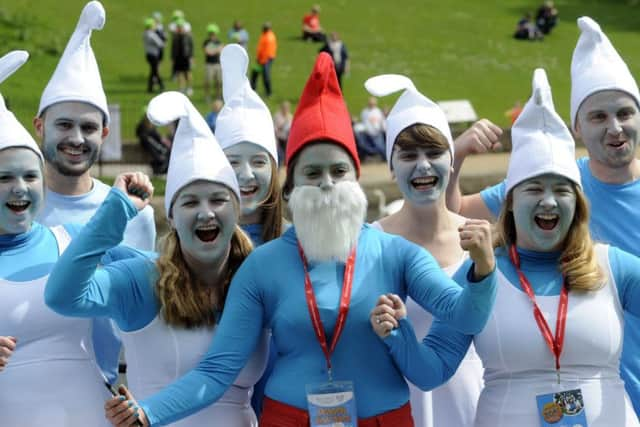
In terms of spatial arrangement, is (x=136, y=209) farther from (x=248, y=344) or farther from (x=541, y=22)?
(x=541, y=22)

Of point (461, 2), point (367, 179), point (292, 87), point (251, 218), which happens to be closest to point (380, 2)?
point (461, 2)

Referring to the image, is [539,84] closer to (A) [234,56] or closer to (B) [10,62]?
(A) [234,56]

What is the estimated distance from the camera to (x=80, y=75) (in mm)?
6293

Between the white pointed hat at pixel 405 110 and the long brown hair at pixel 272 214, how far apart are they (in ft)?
1.88

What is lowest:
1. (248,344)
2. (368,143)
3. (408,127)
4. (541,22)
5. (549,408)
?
(549,408)

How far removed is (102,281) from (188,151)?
66 centimetres

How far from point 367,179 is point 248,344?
15.8 meters

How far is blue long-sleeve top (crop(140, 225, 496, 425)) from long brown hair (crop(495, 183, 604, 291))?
404 millimetres

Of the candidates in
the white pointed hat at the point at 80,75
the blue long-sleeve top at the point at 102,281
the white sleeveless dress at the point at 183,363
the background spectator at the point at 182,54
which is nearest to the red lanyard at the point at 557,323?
the white sleeveless dress at the point at 183,363

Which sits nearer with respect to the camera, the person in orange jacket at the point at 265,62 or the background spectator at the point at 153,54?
the background spectator at the point at 153,54

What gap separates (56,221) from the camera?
20.4 feet

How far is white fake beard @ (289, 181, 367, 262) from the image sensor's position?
5152 millimetres

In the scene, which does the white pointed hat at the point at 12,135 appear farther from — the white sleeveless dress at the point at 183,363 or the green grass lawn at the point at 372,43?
the green grass lawn at the point at 372,43

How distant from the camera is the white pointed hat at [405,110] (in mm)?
5828
